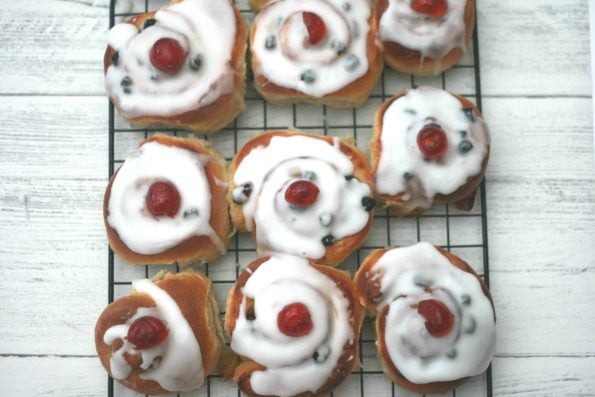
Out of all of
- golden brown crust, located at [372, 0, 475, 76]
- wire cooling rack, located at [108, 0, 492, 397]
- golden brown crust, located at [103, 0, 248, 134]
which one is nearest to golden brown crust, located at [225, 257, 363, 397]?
wire cooling rack, located at [108, 0, 492, 397]

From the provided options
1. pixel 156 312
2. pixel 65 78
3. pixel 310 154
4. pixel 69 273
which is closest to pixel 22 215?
pixel 69 273

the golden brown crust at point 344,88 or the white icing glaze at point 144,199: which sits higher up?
the golden brown crust at point 344,88

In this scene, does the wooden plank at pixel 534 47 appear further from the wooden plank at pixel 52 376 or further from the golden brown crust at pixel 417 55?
the wooden plank at pixel 52 376

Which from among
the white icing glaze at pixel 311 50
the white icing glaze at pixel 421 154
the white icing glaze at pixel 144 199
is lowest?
the white icing glaze at pixel 144 199

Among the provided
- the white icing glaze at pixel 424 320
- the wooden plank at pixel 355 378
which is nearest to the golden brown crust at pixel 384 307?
the white icing glaze at pixel 424 320

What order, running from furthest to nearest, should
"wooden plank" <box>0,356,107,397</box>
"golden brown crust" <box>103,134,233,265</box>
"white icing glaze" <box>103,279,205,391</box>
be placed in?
1. "wooden plank" <box>0,356,107,397</box>
2. "golden brown crust" <box>103,134,233,265</box>
3. "white icing glaze" <box>103,279,205,391</box>

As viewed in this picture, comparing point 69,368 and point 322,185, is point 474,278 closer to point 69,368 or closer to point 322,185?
point 322,185

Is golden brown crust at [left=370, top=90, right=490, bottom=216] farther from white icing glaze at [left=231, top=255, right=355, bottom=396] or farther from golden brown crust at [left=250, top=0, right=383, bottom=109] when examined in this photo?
white icing glaze at [left=231, top=255, right=355, bottom=396]
